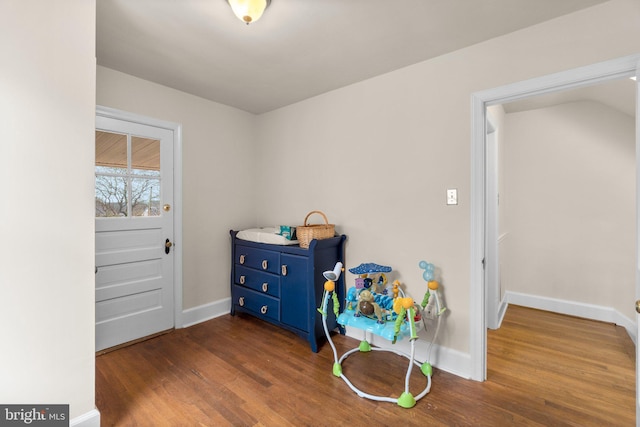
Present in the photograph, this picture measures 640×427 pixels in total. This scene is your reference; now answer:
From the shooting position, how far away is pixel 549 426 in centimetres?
160

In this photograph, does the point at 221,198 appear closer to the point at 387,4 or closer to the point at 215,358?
the point at 215,358

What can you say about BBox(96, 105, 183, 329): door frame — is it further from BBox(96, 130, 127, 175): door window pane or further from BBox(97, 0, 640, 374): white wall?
BBox(96, 130, 127, 175): door window pane

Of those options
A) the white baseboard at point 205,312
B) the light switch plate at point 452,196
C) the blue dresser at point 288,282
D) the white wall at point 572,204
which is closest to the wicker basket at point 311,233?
the blue dresser at point 288,282

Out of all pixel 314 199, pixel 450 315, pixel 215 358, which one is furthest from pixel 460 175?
pixel 215 358

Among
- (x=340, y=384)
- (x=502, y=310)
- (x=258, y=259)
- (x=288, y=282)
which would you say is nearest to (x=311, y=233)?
(x=288, y=282)

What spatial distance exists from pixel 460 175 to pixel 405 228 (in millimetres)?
580

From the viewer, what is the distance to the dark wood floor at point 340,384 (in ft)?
5.49

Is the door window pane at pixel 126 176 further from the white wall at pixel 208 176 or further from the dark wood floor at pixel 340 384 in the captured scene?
the dark wood floor at pixel 340 384

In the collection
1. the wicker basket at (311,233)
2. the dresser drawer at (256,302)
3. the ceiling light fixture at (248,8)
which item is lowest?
the dresser drawer at (256,302)

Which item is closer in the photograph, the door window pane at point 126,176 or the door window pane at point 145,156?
the door window pane at point 126,176

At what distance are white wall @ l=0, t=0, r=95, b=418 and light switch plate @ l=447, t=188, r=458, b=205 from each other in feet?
7.48

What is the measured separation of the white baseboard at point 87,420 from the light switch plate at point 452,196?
2.53 m

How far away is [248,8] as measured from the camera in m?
1.51

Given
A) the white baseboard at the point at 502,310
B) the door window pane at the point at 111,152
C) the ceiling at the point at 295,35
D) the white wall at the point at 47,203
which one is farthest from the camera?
the white baseboard at the point at 502,310
